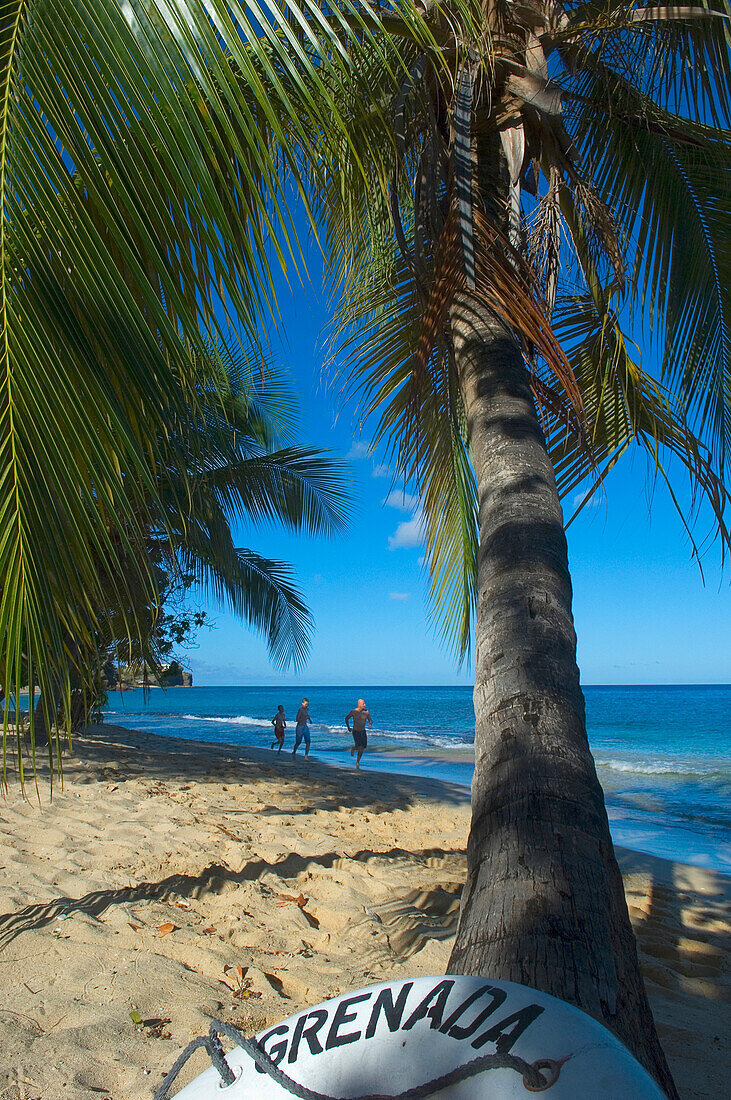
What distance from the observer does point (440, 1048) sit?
96 cm

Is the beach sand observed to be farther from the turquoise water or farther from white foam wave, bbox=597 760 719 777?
white foam wave, bbox=597 760 719 777

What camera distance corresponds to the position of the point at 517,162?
3371mm

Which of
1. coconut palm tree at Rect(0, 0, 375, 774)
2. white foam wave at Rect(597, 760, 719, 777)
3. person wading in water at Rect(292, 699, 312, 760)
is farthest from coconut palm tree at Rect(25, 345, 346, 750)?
white foam wave at Rect(597, 760, 719, 777)

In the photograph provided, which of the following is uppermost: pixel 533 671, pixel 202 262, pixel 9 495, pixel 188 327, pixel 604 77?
pixel 604 77

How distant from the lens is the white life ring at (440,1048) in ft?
2.95

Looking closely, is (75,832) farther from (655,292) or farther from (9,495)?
(655,292)

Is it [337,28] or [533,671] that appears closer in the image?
[533,671]

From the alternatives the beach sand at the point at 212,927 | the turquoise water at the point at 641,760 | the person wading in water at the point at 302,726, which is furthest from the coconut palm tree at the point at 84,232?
the person wading in water at the point at 302,726

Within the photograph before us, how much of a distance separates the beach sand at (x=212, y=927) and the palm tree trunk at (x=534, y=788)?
4.43ft

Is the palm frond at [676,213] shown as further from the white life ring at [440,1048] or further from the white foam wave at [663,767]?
the white foam wave at [663,767]

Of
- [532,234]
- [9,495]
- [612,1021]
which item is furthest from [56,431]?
→ [532,234]

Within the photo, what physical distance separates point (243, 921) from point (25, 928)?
0.99m

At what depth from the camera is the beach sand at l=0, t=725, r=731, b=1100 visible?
2.27 meters

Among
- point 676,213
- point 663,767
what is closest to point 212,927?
point 676,213
